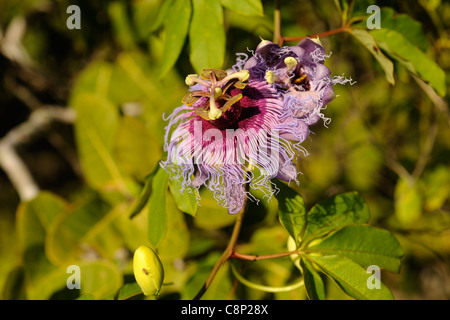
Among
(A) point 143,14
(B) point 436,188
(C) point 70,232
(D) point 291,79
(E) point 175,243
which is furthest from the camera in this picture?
(B) point 436,188

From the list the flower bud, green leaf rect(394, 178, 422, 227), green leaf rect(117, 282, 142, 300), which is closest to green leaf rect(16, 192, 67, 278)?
green leaf rect(117, 282, 142, 300)

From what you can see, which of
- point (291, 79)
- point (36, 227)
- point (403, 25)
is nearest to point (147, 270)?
point (291, 79)

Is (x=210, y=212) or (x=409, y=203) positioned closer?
(x=210, y=212)

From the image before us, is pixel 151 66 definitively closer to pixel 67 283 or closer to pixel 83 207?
pixel 83 207

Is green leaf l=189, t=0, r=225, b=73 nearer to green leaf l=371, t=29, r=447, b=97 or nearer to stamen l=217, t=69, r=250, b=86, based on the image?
stamen l=217, t=69, r=250, b=86

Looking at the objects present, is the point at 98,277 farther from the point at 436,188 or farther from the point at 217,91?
the point at 436,188
